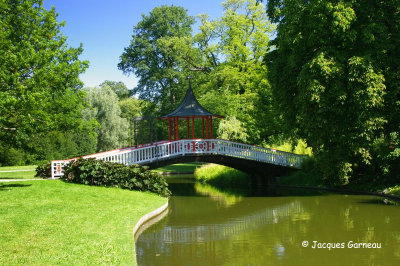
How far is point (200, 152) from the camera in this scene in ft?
77.1

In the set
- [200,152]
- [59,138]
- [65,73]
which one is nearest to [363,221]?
[200,152]

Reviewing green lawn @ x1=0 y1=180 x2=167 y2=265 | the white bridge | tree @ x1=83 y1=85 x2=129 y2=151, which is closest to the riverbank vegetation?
the white bridge

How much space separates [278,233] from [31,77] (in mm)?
10971

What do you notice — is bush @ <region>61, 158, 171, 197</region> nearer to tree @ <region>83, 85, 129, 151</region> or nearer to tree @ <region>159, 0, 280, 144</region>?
tree @ <region>159, 0, 280, 144</region>

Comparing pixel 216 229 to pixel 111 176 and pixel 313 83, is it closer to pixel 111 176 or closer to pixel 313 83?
pixel 111 176

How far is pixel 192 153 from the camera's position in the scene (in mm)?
23250

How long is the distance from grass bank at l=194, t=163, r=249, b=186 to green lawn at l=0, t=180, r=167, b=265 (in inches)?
531

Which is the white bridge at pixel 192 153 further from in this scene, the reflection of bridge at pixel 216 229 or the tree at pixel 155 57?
the tree at pixel 155 57

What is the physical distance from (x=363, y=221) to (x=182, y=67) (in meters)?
31.3

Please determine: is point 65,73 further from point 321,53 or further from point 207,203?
point 321,53

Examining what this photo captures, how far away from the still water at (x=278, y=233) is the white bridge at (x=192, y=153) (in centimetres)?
439

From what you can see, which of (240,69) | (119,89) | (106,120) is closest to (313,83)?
(240,69)

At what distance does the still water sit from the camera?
8930 mm

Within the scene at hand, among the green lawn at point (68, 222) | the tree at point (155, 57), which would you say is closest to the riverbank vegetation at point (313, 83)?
the green lawn at point (68, 222)
